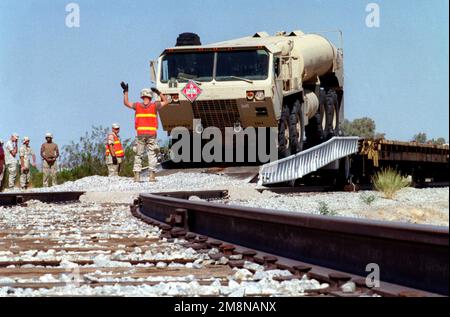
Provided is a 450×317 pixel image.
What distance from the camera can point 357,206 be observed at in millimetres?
13711

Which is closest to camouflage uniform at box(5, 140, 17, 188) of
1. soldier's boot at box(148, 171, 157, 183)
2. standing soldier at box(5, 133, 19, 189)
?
standing soldier at box(5, 133, 19, 189)

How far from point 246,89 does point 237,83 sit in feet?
0.78

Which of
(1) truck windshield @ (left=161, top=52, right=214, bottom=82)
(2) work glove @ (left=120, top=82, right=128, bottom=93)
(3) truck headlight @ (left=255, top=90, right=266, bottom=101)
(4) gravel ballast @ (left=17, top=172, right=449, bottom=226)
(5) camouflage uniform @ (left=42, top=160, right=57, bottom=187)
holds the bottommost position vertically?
(5) camouflage uniform @ (left=42, top=160, right=57, bottom=187)

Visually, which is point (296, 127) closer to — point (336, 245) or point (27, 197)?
point (27, 197)

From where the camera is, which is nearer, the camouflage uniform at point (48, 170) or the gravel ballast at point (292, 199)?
the gravel ballast at point (292, 199)

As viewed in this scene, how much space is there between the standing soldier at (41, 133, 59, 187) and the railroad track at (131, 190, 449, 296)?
53.9 feet

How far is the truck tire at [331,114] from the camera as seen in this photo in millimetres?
22203

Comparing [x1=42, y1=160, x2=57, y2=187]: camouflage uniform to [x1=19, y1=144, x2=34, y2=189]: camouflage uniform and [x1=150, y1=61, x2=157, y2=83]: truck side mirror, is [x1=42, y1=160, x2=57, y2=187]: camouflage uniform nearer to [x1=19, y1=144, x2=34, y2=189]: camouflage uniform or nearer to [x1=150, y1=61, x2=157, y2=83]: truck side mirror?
[x1=19, y1=144, x2=34, y2=189]: camouflage uniform

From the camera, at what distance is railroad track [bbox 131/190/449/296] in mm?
3598

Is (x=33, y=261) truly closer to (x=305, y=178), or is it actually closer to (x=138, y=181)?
(x=138, y=181)

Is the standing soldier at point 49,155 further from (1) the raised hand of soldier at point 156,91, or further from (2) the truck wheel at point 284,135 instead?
(2) the truck wheel at point 284,135

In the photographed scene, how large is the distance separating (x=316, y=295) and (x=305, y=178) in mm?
17509

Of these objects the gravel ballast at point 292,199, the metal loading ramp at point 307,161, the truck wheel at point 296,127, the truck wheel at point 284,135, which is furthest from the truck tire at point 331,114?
the truck wheel at point 284,135
